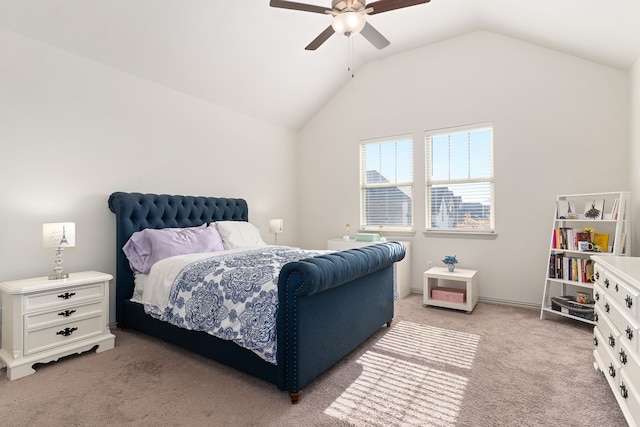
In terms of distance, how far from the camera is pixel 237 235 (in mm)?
4047

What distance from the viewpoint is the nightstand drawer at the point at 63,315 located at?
2449mm

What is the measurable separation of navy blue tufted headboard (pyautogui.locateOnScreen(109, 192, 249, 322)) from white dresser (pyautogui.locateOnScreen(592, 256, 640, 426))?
3815 millimetres

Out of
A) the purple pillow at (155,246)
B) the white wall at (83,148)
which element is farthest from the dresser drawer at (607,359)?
the white wall at (83,148)

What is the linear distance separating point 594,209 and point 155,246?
174 inches

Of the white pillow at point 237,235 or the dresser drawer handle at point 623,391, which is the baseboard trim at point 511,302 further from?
the white pillow at point 237,235

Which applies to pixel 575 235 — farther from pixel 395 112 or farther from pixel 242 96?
pixel 242 96

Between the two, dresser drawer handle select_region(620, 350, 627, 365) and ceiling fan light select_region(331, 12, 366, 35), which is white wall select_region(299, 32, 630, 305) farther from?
ceiling fan light select_region(331, 12, 366, 35)

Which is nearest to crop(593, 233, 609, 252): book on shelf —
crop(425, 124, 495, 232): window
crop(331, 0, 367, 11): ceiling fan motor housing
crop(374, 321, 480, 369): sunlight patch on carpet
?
crop(425, 124, 495, 232): window

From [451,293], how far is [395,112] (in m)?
2.70

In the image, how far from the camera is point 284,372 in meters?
2.05

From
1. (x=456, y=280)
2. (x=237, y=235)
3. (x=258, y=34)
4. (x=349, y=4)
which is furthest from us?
(x=237, y=235)

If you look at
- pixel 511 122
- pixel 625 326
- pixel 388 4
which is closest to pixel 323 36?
pixel 388 4

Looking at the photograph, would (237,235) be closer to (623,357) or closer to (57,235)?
(57,235)

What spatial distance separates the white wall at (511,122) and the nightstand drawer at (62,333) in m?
3.69
